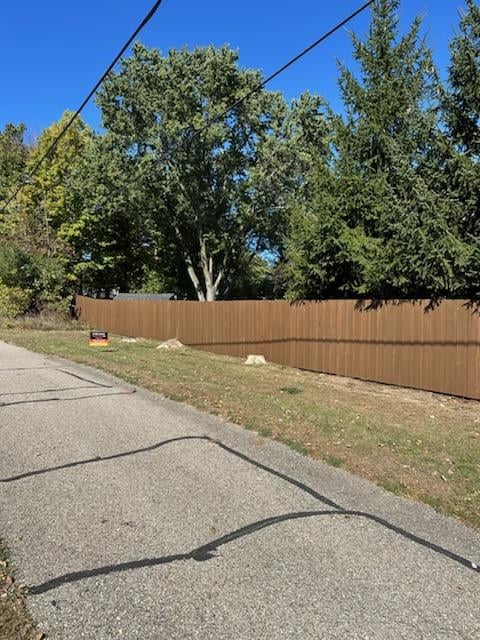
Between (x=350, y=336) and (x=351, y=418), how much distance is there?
6.32 m

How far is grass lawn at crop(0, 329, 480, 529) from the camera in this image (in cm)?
504

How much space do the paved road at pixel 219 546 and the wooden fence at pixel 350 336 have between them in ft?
21.9

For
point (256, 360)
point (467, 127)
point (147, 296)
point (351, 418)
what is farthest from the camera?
point (147, 296)

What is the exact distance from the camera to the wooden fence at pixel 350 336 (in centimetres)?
1109

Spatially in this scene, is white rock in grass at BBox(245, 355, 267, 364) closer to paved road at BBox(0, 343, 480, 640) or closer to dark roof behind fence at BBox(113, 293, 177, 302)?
paved road at BBox(0, 343, 480, 640)

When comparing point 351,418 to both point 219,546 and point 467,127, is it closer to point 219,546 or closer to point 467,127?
point 219,546

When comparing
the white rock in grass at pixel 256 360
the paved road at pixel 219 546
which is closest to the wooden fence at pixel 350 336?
the white rock in grass at pixel 256 360

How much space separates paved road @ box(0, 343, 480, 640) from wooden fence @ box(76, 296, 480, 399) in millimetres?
6674

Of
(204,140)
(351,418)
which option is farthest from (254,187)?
(351,418)

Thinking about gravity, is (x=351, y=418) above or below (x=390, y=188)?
below

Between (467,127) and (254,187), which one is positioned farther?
(254,187)

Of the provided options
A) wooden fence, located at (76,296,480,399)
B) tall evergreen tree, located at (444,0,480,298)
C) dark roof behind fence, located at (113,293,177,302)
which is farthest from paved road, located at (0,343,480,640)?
dark roof behind fence, located at (113,293,177,302)

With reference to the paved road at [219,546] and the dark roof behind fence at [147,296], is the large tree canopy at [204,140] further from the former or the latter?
the paved road at [219,546]

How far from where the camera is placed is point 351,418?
766cm
